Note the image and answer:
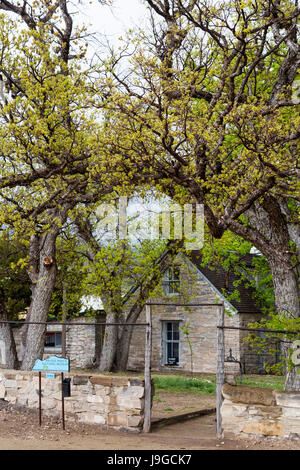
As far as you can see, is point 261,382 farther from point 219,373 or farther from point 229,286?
point 219,373

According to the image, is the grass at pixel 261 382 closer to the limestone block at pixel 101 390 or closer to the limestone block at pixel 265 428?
the limestone block at pixel 101 390

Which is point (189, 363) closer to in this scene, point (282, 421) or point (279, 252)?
point (279, 252)

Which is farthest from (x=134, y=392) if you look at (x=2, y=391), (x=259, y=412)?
(x=2, y=391)

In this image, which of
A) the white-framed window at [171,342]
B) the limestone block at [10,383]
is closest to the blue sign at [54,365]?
the limestone block at [10,383]

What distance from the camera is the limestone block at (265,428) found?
8.67 m

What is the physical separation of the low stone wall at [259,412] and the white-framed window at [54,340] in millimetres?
22382

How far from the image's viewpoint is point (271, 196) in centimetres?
1376

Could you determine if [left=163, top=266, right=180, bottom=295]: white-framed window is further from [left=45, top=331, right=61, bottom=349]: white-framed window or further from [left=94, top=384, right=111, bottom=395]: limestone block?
[left=94, top=384, right=111, bottom=395]: limestone block

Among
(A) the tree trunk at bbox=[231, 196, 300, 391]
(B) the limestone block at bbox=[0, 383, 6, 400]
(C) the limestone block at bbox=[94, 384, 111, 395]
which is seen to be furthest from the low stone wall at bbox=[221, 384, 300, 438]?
(B) the limestone block at bbox=[0, 383, 6, 400]

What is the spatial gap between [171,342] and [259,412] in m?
19.0

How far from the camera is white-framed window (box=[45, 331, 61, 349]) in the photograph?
1205 inches

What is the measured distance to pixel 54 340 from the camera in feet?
101
